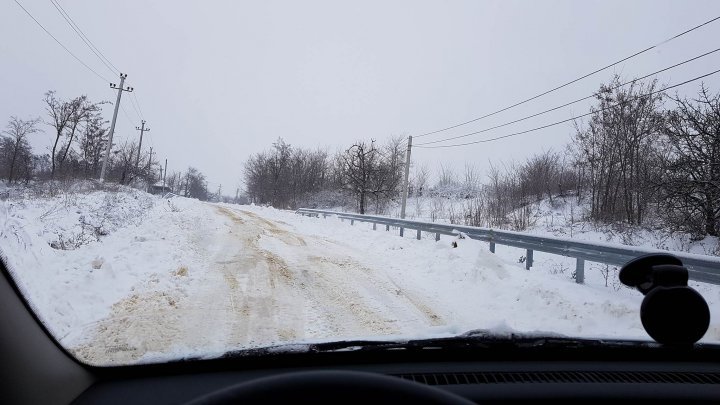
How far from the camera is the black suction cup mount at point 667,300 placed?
2.18 metres

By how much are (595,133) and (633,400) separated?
2970cm

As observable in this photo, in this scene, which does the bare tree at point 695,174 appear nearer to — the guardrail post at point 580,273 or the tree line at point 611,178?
the tree line at point 611,178

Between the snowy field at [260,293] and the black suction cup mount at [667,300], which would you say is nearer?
the black suction cup mount at [667,300]

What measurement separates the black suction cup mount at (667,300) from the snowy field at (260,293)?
0.46 metres

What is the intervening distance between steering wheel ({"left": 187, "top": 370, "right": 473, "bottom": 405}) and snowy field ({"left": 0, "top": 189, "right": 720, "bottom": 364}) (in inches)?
56.4

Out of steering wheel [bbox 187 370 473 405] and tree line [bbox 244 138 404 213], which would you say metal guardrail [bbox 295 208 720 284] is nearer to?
steering wheel [bbox 187 370 473 405]

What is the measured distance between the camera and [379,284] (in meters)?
7.56

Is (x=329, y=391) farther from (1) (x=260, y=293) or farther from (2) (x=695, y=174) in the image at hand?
(2) (x=695, y=174)

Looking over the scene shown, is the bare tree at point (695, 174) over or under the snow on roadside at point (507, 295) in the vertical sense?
over

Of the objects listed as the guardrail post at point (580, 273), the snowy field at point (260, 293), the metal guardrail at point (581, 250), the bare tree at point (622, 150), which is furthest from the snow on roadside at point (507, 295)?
the bare tree at point (622, 150)

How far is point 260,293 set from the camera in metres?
6.25

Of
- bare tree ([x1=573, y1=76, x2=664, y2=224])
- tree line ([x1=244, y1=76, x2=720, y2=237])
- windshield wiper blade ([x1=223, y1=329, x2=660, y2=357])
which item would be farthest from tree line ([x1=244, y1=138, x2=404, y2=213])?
windshield wiper blade ([x1=223, y1=329, x2=660, y2=357])

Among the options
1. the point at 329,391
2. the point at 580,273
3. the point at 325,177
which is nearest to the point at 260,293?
the point at 329,391

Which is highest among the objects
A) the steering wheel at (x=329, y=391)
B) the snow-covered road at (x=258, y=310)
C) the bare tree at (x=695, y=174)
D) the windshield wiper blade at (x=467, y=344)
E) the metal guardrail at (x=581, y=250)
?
the bare tree at (x=695, y=174)
